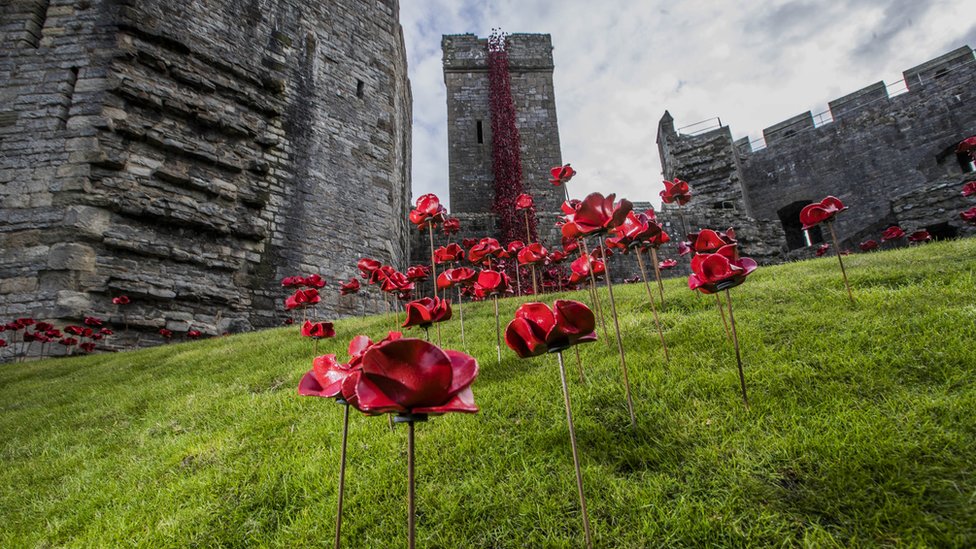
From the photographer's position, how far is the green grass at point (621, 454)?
4.95ft

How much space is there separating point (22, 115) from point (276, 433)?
9986 mm

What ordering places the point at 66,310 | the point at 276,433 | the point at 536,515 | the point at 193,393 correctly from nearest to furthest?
1. the point at 536,515
2. the point at 276,433
3. the point at 193,393
4. the point at 66,310

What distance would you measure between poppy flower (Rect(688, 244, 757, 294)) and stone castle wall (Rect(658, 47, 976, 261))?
981 cm

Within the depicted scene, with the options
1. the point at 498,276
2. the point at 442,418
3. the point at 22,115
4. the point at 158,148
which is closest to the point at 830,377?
the point at 498,276

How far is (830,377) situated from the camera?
217 cm

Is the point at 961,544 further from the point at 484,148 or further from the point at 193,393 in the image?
the point at 484,148

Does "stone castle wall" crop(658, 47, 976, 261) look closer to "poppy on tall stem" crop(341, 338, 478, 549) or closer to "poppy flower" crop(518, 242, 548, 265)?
"poppy flower" crop(518, 242, 548, 265)

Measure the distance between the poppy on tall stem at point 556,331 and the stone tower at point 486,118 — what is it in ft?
45.1

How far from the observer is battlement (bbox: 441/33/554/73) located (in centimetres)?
1653

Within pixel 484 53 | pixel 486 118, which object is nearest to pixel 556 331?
pixel 486 118

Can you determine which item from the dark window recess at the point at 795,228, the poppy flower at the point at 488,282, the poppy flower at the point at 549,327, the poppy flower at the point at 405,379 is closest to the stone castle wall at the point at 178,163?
the poppy flower at the point at 488,282

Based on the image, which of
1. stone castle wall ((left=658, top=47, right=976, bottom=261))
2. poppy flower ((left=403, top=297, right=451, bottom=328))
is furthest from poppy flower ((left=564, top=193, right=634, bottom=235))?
stone castle wall ((left=658, top=47, right=976, bottom=261))

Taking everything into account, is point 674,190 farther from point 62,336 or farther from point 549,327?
point 62,336

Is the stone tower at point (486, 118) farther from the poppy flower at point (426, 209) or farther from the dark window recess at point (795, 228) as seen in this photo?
the poppy flower at point (426, 209)
